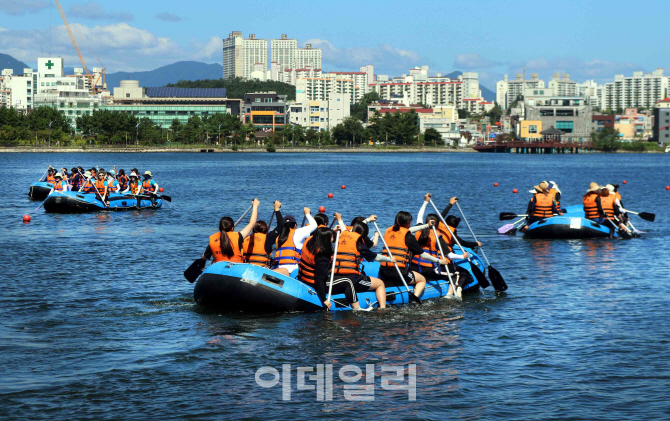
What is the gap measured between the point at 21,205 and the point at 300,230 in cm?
3413

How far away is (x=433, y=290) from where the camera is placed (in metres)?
19.0

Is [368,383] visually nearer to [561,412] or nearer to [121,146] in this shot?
[561,412]

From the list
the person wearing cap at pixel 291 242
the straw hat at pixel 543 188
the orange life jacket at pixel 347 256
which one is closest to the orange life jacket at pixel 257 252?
the person wearing cap at pixel 291 242

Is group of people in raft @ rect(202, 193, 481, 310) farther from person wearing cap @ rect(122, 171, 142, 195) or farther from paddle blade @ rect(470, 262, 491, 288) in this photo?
person wearing cap @ rect(122, 171, 142, 195)

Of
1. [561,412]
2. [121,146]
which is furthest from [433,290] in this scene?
[121,146]

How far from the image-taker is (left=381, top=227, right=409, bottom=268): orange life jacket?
1791cm

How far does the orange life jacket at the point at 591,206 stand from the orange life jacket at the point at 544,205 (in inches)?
54.4

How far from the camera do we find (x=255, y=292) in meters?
16.8

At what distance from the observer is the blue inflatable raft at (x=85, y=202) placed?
40625mm

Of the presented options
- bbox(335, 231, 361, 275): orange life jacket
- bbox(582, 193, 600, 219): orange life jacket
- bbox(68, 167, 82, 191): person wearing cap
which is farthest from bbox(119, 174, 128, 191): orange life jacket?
bbox(335, 231, 361, 275): orange life jacket

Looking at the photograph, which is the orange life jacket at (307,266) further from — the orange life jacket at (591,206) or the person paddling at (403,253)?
the orange life jacket at (591,206)

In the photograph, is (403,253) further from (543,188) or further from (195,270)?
(543,188)

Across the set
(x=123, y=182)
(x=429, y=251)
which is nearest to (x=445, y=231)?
(x=429, y=251)

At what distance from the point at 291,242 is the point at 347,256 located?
5.78ft
